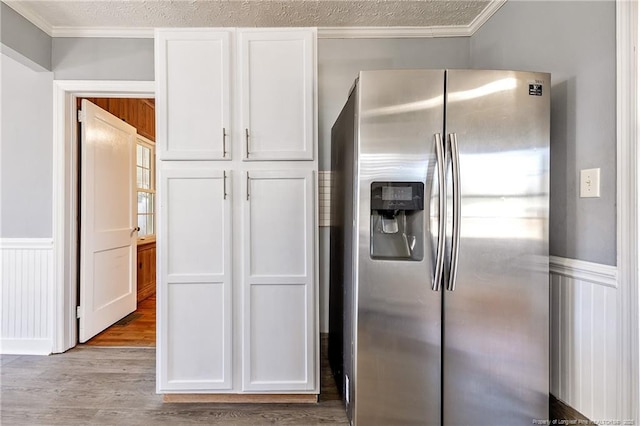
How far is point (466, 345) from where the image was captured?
1.44m

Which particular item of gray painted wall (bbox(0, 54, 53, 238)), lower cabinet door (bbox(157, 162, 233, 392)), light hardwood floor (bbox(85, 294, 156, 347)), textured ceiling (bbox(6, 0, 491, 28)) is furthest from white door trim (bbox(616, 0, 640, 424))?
gray painted wall (bbox(0, 54, 53, 238))

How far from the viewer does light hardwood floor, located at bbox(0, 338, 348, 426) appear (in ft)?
5.60

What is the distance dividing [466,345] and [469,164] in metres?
0.83

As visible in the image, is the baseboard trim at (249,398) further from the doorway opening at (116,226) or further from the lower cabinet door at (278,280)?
A: the doorway opening at (116,226)

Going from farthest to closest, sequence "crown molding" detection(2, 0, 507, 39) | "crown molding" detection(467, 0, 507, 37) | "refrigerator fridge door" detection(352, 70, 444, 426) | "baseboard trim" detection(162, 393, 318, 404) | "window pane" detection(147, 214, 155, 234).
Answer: "window pane" detection(147, 214, 155, 234), "crown molding" detection(2, 0, 507, 39), "crown molding" detection(467, 0, 507, 37), "baseboard trim" detection(162, 393, 318, 404), "refrigerator fridge door" detection(352, 70, 444, 426)

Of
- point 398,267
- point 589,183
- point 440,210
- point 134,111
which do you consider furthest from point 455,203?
point 134,111

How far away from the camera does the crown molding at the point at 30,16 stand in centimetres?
208

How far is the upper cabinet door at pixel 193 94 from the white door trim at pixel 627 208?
1.80 m

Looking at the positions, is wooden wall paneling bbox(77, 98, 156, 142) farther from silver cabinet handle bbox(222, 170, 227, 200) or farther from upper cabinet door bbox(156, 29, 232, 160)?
silver cabinet handle bbox(222, 170, 227, 200)

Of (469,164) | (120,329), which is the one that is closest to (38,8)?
(120,329)

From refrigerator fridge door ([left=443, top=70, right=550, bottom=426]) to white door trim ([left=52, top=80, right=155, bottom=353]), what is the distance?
7.56 ft

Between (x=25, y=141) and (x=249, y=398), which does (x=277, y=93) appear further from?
(x=25, y=141)

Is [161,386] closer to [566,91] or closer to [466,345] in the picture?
[466,345]

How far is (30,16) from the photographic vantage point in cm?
220
